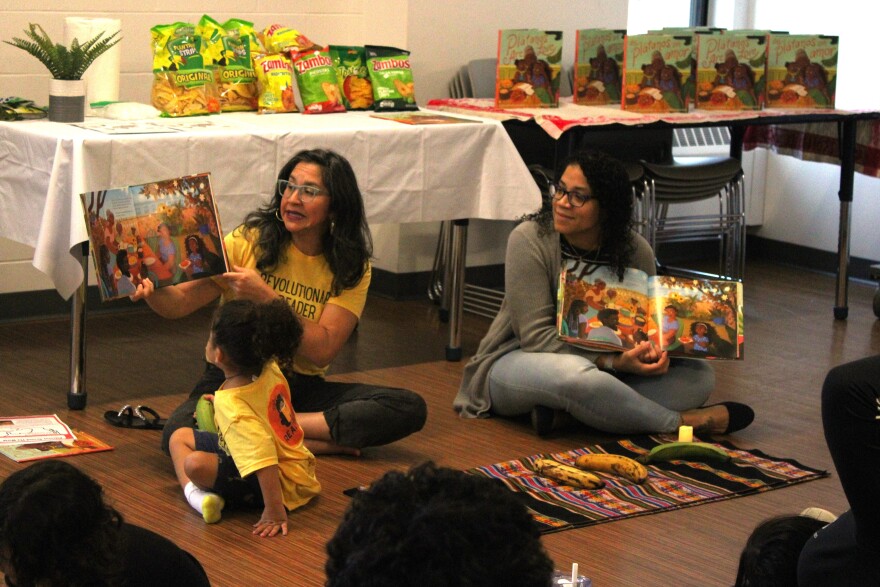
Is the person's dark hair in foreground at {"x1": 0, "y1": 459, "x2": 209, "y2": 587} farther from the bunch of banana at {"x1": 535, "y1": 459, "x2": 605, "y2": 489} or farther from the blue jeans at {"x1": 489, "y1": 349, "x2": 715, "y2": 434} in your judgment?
the blue jeans at {"x1": 489, "y1": 349, "x2": 715, "y2": 434}

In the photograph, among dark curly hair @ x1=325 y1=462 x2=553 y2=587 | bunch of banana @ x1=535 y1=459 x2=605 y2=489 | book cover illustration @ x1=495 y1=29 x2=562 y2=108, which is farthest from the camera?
book cover illustration @ x1=495 y1=29 x2=562 y2=108

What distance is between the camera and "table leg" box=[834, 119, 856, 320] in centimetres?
534

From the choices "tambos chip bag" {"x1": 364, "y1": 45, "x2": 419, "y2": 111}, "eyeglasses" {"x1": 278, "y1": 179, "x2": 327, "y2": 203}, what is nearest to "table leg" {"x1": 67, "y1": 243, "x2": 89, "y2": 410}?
"eyeglasses" {"x1": 278, "y1": 179, "x2": 327, "y2": 203}

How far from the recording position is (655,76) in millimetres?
5062

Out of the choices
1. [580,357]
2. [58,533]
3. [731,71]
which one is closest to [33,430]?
[580,357]

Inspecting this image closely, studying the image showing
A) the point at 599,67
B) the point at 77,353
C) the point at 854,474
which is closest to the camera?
the point at 854,474

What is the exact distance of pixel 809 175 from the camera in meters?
6.50

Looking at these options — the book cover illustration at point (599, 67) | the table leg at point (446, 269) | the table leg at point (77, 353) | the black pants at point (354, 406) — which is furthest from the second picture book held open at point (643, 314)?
the book cover illustration at point (599, 67)

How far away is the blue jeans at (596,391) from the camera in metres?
3.58

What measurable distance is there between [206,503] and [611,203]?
58.3 inches

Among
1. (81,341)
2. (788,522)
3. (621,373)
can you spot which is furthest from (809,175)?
(788,522)

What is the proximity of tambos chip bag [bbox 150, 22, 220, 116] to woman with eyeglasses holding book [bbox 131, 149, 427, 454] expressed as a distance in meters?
0.93

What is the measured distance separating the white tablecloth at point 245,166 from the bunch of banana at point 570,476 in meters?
1.23

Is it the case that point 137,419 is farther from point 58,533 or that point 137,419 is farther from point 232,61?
point 58,533
